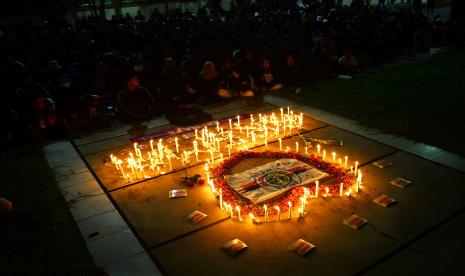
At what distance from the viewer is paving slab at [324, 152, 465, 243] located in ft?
16.2

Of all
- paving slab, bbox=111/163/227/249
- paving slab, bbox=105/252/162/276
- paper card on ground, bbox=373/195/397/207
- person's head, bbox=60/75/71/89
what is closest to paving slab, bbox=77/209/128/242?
paving slab, bbox=111/163/227/249

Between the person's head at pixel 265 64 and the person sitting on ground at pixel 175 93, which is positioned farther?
the person's head at pixel 265 64

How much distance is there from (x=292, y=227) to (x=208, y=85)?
655cm

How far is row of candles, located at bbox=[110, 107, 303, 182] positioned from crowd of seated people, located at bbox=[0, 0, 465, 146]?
4.20 feet

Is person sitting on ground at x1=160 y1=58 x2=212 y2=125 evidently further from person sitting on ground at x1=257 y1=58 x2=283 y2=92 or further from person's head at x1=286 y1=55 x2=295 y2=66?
person's head at x1=286 y1=55 x2=295 y2=66

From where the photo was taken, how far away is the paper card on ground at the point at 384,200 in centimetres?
538

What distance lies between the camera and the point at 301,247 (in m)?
4.60

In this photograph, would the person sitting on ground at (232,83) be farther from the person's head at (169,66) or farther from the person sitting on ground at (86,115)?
the person sitting on ground at (86,115)

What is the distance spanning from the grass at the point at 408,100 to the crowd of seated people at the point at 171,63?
1.27 meters

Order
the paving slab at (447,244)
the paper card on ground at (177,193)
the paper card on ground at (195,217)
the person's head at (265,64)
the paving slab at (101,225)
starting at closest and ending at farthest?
the paving slab at (447,244), the paving slab at (101,225), the paper card on ground at (195,217), the paper card on ground at (177,193), the person's head at (265,64)

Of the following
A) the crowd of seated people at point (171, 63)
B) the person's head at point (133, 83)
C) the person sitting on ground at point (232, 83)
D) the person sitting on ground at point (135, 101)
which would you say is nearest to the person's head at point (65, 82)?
the crowd of seated people at point (171, 63)

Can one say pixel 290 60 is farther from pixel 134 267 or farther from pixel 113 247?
pixel 134 267

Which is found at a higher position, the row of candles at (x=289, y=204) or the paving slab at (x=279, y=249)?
the row of candles at (x=289, y=204)

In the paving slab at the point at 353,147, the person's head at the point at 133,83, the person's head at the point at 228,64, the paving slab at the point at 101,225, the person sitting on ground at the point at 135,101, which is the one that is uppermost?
the person's head at the point at 228,64
